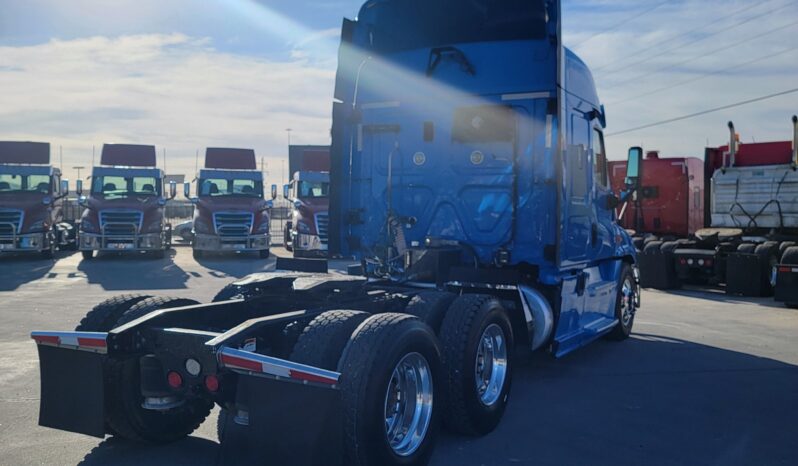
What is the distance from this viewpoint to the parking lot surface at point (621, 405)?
5008 millimetres

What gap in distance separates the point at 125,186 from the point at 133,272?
5.00 meters

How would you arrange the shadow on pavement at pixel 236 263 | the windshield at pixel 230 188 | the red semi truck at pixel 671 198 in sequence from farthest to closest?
the windshield at pixel 230 188
the shadow on pavement at pixel 236 263
the red semi truck at pixel 671 198

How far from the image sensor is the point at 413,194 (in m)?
7.43

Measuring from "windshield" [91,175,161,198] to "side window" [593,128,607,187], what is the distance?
17285mm

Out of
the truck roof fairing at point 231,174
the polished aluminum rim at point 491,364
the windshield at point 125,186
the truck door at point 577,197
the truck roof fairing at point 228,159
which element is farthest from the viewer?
the truck roof fairing at point 228,159

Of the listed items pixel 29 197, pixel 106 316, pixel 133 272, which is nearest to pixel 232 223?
pixel 133 272

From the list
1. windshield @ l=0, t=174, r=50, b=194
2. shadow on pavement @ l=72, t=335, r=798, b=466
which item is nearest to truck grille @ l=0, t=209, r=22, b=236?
windshield @ l=0, t=174, r=50, b=194

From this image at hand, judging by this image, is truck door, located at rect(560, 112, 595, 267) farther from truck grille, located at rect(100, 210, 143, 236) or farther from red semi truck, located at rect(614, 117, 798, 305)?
truck grille, located at rect(100, 210, 143, 236)

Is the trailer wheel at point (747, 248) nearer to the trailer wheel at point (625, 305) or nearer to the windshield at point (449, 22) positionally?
the trailer wheel at point (625, 305)

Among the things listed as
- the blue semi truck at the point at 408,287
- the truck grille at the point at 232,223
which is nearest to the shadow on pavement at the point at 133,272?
the truck grille at the point at 232,223

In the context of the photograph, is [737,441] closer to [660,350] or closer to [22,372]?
[660,350]

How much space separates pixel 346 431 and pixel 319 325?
Answer: 722 millimetres

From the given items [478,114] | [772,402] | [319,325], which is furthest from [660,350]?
[319,325]

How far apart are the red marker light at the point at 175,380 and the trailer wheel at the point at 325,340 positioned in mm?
773
